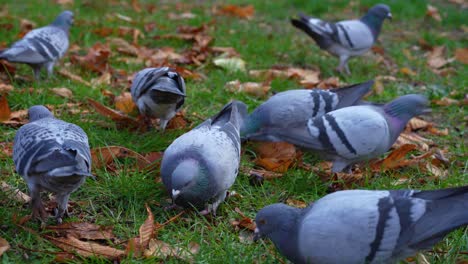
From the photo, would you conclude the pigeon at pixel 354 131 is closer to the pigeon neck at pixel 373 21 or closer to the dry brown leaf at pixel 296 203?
the dry brown leaf at pixel 296 203

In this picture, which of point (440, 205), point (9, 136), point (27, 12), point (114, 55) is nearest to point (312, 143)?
point (440, 205)

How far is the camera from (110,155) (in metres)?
4.05

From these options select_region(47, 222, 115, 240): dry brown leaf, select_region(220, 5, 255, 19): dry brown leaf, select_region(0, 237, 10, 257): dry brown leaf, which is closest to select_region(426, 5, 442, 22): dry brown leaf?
select_region(220, 5, 255, 19): dry brown leaf

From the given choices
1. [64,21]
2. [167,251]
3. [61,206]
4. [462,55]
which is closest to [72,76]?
[64,21]

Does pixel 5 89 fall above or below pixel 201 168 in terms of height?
below

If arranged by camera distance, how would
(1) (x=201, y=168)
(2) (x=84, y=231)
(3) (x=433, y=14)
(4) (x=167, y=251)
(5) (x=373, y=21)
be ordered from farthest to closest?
(3) (x=433, y=14) < (5) (x=373, y=21) < (1) (x=201, y=168) < (2) (x=84, y=231) < (4) (x=167, y=251)

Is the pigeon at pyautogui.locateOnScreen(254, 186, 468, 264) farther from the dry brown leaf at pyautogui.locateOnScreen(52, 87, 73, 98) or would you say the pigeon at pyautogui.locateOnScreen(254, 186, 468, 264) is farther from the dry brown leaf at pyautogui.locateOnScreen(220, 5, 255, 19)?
the dry brown leaf at pyautogui.locateOnScreen(220, 5, 255, 19)

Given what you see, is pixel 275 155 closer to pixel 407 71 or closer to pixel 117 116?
pixel 117 116

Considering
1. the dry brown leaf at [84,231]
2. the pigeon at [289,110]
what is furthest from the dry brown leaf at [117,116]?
the dry brown leaf at [84,231]

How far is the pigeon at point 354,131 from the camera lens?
3.97m

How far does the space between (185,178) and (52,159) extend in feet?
2.56

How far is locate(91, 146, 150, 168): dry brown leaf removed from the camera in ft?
13.1

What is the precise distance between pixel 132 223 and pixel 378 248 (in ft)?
5.03

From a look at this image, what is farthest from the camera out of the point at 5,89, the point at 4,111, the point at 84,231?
the point at 5,89
